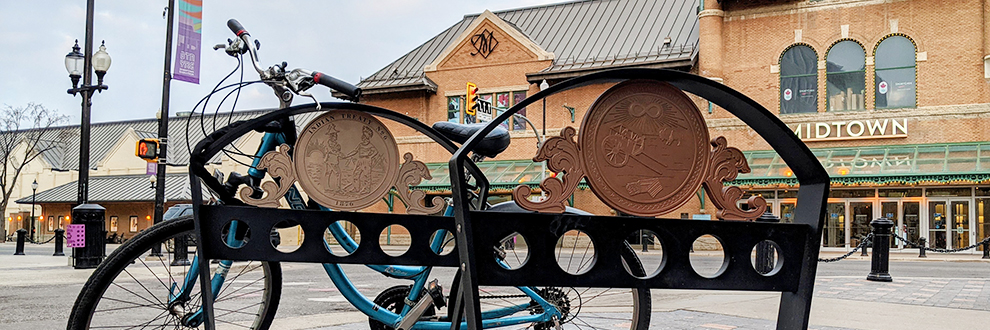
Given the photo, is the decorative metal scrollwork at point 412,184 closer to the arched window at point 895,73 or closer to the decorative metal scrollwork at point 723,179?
the decorative metal scrollwork at point 723,179

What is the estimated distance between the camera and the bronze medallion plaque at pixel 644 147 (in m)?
2.33

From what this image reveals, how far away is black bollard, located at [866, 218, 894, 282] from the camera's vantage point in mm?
11742

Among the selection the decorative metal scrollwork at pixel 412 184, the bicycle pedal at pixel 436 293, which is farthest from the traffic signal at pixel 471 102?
the decorative metal scrollwork at pixel 412 184

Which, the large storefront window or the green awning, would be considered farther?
the large storefront window

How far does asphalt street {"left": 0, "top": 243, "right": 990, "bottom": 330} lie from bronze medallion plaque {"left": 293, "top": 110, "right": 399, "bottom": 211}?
113 inches

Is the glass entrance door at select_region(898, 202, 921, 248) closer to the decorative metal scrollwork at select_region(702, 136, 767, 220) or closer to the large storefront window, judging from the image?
the large storefront window

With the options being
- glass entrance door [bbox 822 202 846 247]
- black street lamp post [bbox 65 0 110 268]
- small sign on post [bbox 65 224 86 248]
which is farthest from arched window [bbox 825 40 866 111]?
small sign on post [bbox 65 224 86 248]

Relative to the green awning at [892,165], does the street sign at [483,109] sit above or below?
above

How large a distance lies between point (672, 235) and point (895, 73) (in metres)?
26.8

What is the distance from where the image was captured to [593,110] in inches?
91.3

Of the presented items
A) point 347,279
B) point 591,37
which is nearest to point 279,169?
point 347,279

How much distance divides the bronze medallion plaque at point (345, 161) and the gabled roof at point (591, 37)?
26006mm

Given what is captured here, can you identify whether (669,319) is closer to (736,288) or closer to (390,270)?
(390,270)

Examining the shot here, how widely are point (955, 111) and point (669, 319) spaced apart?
23287 mm
